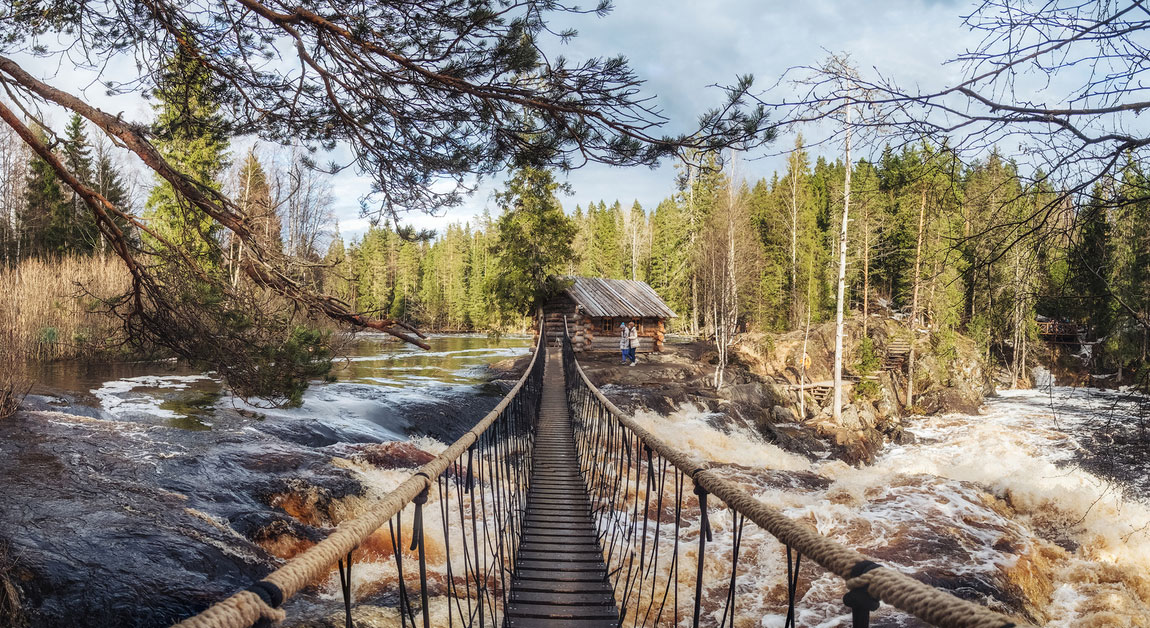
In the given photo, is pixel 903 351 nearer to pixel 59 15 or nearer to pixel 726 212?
pixel 726 212

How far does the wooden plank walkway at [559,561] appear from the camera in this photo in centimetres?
326

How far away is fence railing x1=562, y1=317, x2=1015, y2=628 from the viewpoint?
1.17m

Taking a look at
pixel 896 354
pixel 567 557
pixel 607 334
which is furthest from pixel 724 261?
pixel 567 557

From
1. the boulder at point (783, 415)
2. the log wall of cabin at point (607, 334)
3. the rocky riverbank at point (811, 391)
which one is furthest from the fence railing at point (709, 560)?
the log wall of cabin at point (607, 334)

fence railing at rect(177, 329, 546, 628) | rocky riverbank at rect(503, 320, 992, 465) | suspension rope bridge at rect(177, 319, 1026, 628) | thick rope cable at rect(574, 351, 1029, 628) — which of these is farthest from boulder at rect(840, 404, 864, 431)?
thick rope cable at rect(574, 351, 1029, 628)

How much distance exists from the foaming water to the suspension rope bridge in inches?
5.9

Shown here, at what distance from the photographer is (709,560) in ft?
A: 19.0

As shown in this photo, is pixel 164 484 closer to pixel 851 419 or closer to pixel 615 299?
pixel 851 419

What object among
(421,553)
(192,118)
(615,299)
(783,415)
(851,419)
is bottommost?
(851,419)

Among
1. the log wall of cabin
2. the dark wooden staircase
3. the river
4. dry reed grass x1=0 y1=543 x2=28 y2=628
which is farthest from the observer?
the log wall of cabin

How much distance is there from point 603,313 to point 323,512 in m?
17.2

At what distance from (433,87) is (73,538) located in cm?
464

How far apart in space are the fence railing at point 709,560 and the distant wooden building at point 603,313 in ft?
39.9

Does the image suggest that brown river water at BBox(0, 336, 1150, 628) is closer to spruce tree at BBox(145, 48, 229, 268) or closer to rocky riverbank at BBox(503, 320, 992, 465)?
spruce tree at BBox(145, 48, 229, 268)
